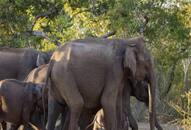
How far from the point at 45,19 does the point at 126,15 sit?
310cm

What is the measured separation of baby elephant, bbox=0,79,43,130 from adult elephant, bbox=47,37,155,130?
59.5 inches

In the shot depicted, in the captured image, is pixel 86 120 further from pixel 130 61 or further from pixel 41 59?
pixel 41 59

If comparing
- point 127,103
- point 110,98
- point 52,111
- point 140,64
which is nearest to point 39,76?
point 52,111

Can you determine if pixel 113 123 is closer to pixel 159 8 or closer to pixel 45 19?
pixel 159 8

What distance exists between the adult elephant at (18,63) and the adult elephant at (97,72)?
3980mm

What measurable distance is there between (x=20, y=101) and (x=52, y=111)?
129 centimetres

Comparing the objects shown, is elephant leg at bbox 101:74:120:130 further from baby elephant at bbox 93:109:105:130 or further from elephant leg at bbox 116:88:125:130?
baby elephant at bbox 93:109:105:130

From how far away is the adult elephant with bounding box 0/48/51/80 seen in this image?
44.7ft

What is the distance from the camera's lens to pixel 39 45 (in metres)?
21.0

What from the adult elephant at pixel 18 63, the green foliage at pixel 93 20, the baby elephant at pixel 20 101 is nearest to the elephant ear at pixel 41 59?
the adult elephant at pixel 18 63

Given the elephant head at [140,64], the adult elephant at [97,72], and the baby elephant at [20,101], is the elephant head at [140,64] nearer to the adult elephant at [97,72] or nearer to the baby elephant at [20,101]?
the adult elephant at [97,72]

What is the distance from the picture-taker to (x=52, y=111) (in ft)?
33.0

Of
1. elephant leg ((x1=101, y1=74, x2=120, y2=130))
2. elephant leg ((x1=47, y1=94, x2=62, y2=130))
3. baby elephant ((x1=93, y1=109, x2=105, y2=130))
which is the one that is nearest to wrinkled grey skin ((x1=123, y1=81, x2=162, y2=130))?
elephant leg ((x1=101, y1=74, x2=120, y2=130))

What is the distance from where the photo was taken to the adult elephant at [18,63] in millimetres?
13633
